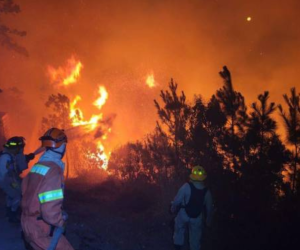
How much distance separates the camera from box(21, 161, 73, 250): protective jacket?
300 cm

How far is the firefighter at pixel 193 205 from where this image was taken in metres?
5.68

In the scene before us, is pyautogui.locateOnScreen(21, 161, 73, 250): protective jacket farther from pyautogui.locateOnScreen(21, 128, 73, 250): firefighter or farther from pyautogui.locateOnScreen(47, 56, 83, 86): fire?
pyautogui.locateOnScreen(47, 56, 83, 86): fire

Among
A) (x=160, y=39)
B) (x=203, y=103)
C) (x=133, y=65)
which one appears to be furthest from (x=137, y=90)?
(x=203, y=103)

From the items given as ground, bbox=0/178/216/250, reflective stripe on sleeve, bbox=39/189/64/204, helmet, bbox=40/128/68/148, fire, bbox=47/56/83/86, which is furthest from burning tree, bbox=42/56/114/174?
reflective stripe on sleeve, bbox=39/189/64/204

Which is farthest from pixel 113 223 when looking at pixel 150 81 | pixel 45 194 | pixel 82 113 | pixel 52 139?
pixel 150 81

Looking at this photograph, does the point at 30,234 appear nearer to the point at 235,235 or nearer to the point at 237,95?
the point at 235,235

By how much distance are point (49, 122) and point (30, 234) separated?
1839 centimetres

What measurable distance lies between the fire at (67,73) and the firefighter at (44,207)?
1112 inches

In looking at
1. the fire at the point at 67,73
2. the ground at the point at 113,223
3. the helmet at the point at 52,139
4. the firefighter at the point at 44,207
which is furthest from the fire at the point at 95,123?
the firefighter at the point at 44,207

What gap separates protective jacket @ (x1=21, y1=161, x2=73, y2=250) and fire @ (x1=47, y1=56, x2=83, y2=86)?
2824 cm

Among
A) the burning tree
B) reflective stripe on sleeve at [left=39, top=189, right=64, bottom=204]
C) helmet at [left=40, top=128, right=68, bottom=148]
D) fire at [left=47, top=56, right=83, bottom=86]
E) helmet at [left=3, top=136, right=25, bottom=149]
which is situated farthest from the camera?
fire at [left=47, top=56, right=83, bottom=86]

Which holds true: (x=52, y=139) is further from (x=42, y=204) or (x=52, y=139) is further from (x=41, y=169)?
(x=42, y=204)

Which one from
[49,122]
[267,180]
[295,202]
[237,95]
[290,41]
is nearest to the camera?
[295,202]

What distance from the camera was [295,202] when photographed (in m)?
6.23
